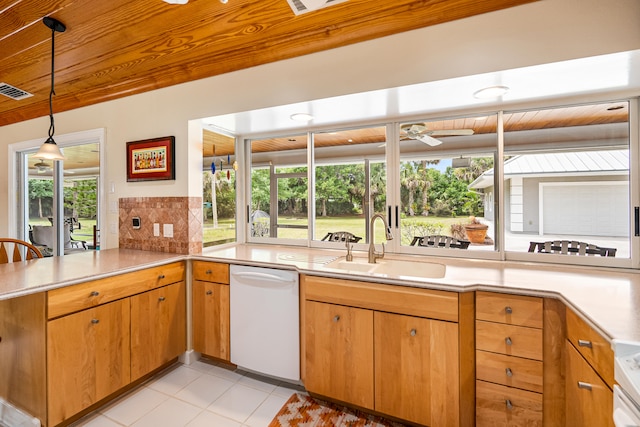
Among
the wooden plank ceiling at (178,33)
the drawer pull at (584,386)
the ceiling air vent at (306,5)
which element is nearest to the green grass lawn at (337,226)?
the drawer pull at (584,386)

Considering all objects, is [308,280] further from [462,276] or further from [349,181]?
[349,181]

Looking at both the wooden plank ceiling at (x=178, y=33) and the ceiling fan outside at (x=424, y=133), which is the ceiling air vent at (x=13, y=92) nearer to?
the wooden plank ceiling at (x=178, y=33)

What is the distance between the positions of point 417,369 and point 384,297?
429 millimetres

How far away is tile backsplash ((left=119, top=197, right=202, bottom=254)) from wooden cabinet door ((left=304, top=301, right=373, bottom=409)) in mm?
1237

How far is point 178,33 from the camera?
1835mm

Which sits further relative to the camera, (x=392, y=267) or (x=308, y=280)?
(x=392, y=267)

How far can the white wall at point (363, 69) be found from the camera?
53.9 inches

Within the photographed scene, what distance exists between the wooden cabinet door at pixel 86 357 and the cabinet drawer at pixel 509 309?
2225mm

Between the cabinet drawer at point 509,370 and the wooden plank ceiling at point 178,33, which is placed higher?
the wooden plank ceiling at point 178,33

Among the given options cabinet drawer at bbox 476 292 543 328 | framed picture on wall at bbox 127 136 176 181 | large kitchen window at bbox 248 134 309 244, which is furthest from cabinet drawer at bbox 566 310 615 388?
framed picture on wall at bbox 127 136 176 181

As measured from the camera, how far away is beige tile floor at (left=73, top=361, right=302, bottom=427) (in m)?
1.72

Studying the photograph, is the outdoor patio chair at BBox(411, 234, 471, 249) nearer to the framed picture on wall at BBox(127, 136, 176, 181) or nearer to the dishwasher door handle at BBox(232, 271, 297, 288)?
the dishwasher door handle at BBox(232, 271, 297, 288)

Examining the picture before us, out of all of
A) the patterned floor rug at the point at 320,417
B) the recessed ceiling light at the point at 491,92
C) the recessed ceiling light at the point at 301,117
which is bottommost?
the patterned floor rug at the point at 320,417

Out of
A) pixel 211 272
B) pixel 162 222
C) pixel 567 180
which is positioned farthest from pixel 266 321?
pixel 567 180
